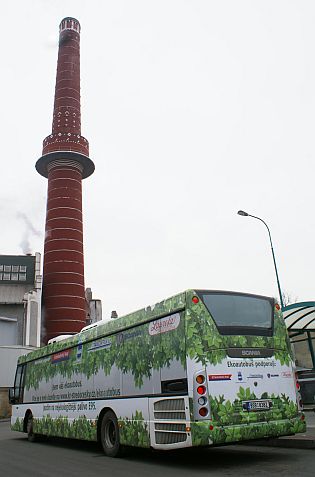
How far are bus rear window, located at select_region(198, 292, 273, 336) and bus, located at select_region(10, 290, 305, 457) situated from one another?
0.02 metres

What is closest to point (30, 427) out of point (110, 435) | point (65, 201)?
point (110, 435)

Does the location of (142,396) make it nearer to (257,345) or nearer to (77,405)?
(257,345)

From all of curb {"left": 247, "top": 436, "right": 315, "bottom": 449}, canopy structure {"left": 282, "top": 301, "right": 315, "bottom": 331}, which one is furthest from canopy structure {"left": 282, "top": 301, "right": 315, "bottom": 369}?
curb {"left": 247, "top": 436, "right": 315, "bottom": 449}

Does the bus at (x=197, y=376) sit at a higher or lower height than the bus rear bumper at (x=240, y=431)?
higher

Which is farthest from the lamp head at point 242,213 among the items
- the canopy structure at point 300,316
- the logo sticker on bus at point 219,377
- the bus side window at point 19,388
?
the logo sticker on bus at point 219,377

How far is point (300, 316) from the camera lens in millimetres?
15875

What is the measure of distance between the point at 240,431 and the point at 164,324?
2.18 meters

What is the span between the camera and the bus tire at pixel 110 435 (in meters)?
9.66

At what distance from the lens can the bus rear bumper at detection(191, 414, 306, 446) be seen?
7.42 metres

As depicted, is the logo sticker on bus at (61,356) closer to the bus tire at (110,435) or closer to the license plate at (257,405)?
the bus tire at (110,435)

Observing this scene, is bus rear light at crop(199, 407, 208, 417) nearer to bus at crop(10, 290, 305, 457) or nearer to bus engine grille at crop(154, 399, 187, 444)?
bus at crop(10, 290, 305, 457)

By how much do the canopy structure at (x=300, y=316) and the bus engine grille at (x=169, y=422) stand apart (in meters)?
8.05

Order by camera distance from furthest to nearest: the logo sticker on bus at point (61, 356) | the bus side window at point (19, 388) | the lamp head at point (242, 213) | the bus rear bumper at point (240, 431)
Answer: the lamp head at point (242, 213), the bus side window at point (19, 388), the logo sticker on bus at point (61, 356), the bus rear bumper at point (240, 431)

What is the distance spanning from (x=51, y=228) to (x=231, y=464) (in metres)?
33.4
